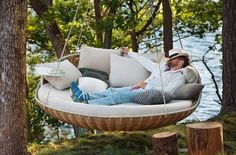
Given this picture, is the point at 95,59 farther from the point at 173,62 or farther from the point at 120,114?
the point at 120,114

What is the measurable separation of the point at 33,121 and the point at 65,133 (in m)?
0.90

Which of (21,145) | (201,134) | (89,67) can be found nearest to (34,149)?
(21,145)

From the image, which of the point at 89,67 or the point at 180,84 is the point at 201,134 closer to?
the point at 180,84

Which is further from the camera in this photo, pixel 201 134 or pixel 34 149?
pixel 34 149

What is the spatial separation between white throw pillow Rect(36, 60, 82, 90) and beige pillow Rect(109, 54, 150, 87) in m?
0.32


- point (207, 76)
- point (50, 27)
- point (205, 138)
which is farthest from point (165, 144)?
point (207, 76)

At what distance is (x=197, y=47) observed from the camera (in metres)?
10.6

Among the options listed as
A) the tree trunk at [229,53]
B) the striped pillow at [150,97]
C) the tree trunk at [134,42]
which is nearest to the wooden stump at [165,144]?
the striped pillow at [150,97]

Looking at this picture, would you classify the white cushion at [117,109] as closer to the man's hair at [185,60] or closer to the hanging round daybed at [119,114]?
the hanging round daybed at [119,114]

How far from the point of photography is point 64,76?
14.1 ft

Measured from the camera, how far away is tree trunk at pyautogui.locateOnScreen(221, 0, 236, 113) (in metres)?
4.73

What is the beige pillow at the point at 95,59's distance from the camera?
4.71 metres

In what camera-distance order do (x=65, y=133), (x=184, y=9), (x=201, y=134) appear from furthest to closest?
(x=65, y=133), (x=184, y=9), (x=201, y=134)

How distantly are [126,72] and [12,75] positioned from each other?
4.09 feet
